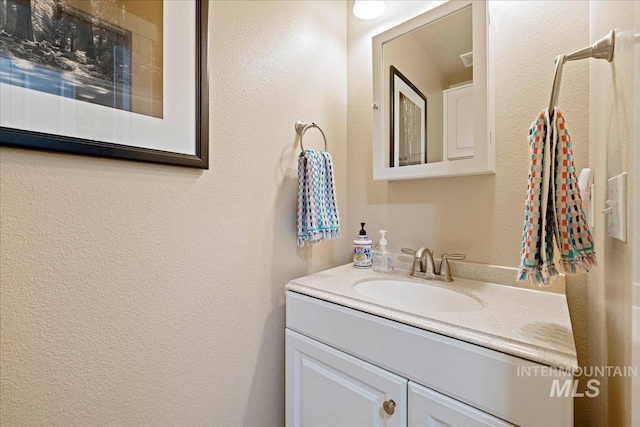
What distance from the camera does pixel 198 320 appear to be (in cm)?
84

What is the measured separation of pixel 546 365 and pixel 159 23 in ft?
3.99

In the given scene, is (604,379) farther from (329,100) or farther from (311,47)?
(311,47)

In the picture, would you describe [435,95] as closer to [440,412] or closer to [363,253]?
[363,253]

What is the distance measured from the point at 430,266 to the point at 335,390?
56cm

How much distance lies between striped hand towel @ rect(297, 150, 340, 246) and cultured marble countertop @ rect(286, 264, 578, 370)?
188mm

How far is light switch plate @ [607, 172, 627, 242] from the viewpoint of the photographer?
46cm

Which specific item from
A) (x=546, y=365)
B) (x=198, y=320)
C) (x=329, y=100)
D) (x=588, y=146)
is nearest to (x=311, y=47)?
(x=329, y=100)

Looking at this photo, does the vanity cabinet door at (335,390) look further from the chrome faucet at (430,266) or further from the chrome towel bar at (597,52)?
the chrome towel bar at (597,52)

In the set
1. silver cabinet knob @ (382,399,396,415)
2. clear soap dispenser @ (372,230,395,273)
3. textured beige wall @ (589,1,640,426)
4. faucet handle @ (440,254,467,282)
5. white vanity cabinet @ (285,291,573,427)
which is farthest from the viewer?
clear soap dispenser @ (372,230,395,273)

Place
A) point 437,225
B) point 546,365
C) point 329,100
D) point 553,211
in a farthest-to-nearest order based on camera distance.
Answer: point 329,100
point 437,225
point 553,211
point 546,365

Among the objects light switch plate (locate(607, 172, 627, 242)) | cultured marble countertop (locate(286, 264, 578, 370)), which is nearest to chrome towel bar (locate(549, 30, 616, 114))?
light switch plate (locate(607, 172, 627, 242))

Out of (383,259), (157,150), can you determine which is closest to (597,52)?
(383,259)

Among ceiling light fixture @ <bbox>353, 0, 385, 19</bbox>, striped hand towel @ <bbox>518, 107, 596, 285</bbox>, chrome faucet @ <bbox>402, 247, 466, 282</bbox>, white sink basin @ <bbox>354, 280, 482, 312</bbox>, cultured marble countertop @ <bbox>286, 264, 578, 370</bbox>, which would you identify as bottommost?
white sink basin @ <bbox>354, 280, 482, 312</bbox>

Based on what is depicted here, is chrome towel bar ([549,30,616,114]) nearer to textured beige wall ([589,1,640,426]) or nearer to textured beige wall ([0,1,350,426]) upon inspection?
textured beige wall ([589,1,640,426])
